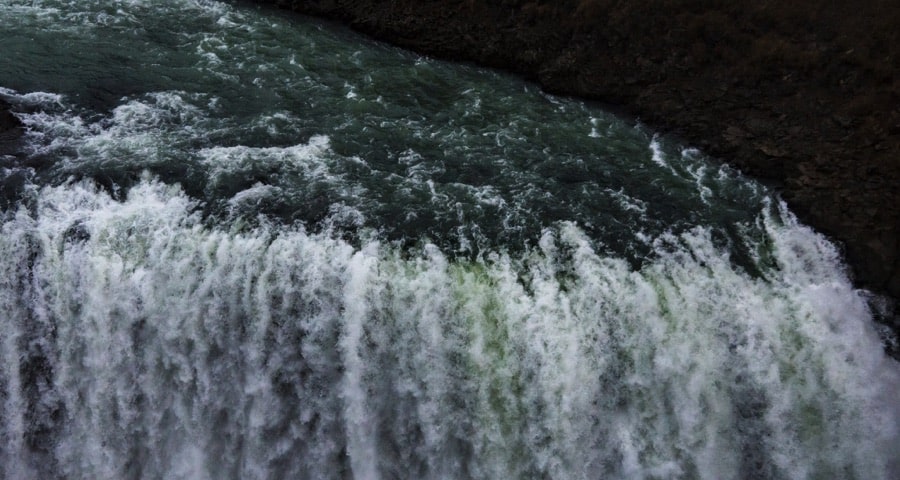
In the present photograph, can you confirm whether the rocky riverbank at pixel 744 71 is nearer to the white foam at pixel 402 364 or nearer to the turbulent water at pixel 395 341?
the turbulent water at pixel 395 341

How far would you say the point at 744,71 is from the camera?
15.5m

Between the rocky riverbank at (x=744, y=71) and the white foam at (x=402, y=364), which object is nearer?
the white foam at (x=402, y=364)

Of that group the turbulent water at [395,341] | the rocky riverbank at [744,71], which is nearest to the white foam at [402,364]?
the turbulent water at [395,341]

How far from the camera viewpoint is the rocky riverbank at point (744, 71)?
42.4ft

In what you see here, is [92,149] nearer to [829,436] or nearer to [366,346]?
[366,346]

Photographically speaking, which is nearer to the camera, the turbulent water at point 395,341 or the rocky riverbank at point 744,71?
the turbulent water at point 395,341

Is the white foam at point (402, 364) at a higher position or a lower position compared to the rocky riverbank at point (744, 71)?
lower

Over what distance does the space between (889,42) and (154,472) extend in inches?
Result: 628

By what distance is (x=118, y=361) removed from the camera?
10367 millimetres

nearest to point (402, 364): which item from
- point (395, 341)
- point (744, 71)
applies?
point (395, 341)

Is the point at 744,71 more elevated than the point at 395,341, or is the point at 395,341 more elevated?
the point at 744,71

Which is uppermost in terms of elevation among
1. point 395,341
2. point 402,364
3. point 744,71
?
point 744,71

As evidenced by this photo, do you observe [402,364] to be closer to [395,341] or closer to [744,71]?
[395,341]

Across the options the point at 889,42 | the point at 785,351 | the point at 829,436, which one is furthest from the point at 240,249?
the point at 889,42
